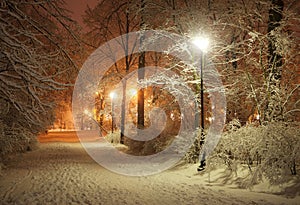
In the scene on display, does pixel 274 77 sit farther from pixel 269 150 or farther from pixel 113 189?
pixel 113 189

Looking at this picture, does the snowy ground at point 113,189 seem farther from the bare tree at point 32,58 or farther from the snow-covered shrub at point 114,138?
the snow-covered shrub at point 114,138

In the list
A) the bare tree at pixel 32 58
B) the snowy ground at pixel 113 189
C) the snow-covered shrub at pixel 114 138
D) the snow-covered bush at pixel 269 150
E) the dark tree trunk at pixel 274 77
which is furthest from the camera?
the snow-covered shrub at pixel 114 138

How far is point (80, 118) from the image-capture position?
67062 mm

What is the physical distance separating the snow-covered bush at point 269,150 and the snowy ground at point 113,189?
2.71 feet

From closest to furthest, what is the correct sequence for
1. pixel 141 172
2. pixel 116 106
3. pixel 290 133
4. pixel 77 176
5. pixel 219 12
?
1. pixel 290 133
2. pixel 77 176
3. pixel 141 172
4. pixel 219 12
5. pixel 116 106

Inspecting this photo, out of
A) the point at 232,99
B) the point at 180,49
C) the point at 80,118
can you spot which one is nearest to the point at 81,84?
the point at 180,49

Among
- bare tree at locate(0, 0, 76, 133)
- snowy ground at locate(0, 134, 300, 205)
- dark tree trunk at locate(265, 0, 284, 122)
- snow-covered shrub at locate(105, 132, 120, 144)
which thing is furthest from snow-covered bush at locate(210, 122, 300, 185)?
snow-covered shrub at locate(105, 132, 120, 144)

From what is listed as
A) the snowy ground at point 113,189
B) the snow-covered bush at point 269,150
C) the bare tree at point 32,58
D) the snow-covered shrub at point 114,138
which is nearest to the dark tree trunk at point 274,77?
the snow-covered bush at point 269,150

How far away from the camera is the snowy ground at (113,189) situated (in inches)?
323

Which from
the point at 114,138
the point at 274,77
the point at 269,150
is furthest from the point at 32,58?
the point at 114,138

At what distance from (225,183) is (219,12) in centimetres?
883

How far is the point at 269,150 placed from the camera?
9453 mm

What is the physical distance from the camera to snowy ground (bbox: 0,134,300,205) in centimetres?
820

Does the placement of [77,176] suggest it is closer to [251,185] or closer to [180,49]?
[251,185]
